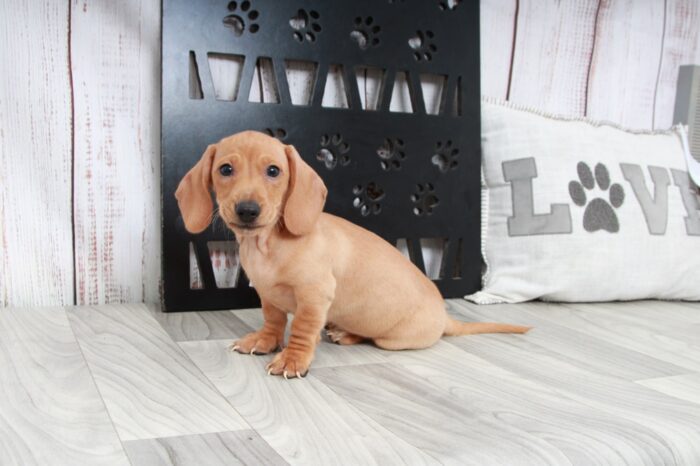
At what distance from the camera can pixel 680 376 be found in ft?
3.81

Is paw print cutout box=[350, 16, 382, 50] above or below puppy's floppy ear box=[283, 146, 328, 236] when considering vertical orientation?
above

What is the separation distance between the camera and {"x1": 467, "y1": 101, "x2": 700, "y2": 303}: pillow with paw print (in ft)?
5.59

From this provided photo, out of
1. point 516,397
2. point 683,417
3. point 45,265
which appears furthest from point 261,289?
point 683,417

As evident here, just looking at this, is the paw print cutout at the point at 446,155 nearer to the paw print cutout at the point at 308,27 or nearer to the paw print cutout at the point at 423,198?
the paw print cutout at the point at 423,198

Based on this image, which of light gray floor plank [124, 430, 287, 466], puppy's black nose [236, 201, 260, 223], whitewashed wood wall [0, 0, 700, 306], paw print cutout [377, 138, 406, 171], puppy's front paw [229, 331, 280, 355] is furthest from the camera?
paw print cutout [377, 138, 406, 171]

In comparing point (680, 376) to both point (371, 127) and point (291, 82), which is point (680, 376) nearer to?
point (371, 127)

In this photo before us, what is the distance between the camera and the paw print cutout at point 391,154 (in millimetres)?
1662

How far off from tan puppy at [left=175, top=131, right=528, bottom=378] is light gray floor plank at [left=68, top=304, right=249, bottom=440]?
0.15 m

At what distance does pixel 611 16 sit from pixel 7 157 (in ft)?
5.70

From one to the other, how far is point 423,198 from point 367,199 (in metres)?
0.16

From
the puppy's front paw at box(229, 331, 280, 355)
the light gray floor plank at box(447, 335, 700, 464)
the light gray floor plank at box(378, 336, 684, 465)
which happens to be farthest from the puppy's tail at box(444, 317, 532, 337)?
the puppy's front paw at box(229, 331, 280, 355)

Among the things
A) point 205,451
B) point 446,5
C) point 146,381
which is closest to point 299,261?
point 146,381

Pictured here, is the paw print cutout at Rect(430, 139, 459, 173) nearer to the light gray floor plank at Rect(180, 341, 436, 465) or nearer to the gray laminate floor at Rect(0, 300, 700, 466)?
the gray laminate floor at Rect(0, 300, 700, 466)

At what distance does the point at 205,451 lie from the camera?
777mm
